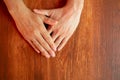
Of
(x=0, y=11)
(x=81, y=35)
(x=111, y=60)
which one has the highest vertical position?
(x=0, y=11)

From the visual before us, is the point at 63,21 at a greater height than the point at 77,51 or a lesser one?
greater

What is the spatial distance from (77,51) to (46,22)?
183 millimetres

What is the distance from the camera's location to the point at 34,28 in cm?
109

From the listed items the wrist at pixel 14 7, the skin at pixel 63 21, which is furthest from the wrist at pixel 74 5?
the wrist at pixel 14 7

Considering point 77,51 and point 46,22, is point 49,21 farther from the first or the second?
point 77,51

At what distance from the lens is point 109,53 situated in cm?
123

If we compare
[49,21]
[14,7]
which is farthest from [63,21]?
[14,7]

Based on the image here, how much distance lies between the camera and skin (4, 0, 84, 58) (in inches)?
42.9

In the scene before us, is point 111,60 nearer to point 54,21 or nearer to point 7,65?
point 54,21

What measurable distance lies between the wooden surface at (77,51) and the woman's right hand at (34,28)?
0.09 feet

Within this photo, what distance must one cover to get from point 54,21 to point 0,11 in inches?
8.5

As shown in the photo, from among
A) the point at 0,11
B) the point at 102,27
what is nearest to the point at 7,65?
the point at 0,11

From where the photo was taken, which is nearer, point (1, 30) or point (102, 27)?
point (1, 30)

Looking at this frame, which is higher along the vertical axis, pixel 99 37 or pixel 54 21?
pixel 54 21
